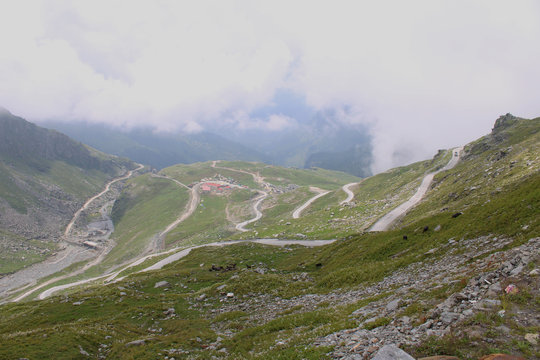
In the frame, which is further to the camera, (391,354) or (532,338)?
(391,354)

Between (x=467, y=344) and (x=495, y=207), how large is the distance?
94.5 feet

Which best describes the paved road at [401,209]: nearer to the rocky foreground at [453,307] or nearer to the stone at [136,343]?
the rocky foreground at [453,307]

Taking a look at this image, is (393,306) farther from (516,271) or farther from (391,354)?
(391,354)

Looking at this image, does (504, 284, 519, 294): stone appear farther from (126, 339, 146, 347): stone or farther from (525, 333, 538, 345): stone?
(126, 339, 146, 347): stone

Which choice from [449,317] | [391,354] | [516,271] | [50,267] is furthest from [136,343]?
[50,267]

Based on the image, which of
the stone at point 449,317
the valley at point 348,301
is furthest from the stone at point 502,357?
the stone at point 449,317

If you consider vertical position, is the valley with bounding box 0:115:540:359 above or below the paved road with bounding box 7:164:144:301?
above

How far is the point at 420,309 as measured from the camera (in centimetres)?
1598

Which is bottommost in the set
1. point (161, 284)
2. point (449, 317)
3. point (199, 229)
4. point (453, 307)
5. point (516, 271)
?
point (199, 229)

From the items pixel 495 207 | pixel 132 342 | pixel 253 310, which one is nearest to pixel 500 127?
pixel 495 207

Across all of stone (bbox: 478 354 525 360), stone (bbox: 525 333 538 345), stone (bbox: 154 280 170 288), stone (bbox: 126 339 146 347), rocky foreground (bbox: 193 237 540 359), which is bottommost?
stone (bbox: 154 280 170 288)

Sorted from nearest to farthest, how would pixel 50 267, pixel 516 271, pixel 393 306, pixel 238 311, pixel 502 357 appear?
pixel 502 357 < pixel 516 271 < pixel 393 306 < pixel 238 311 < pixel 50 267

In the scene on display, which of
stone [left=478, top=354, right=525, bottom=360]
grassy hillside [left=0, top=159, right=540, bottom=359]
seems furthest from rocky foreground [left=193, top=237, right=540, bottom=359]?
stone [left=478, top=354, right=525, bottom=360]

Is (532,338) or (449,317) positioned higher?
(532,338)
